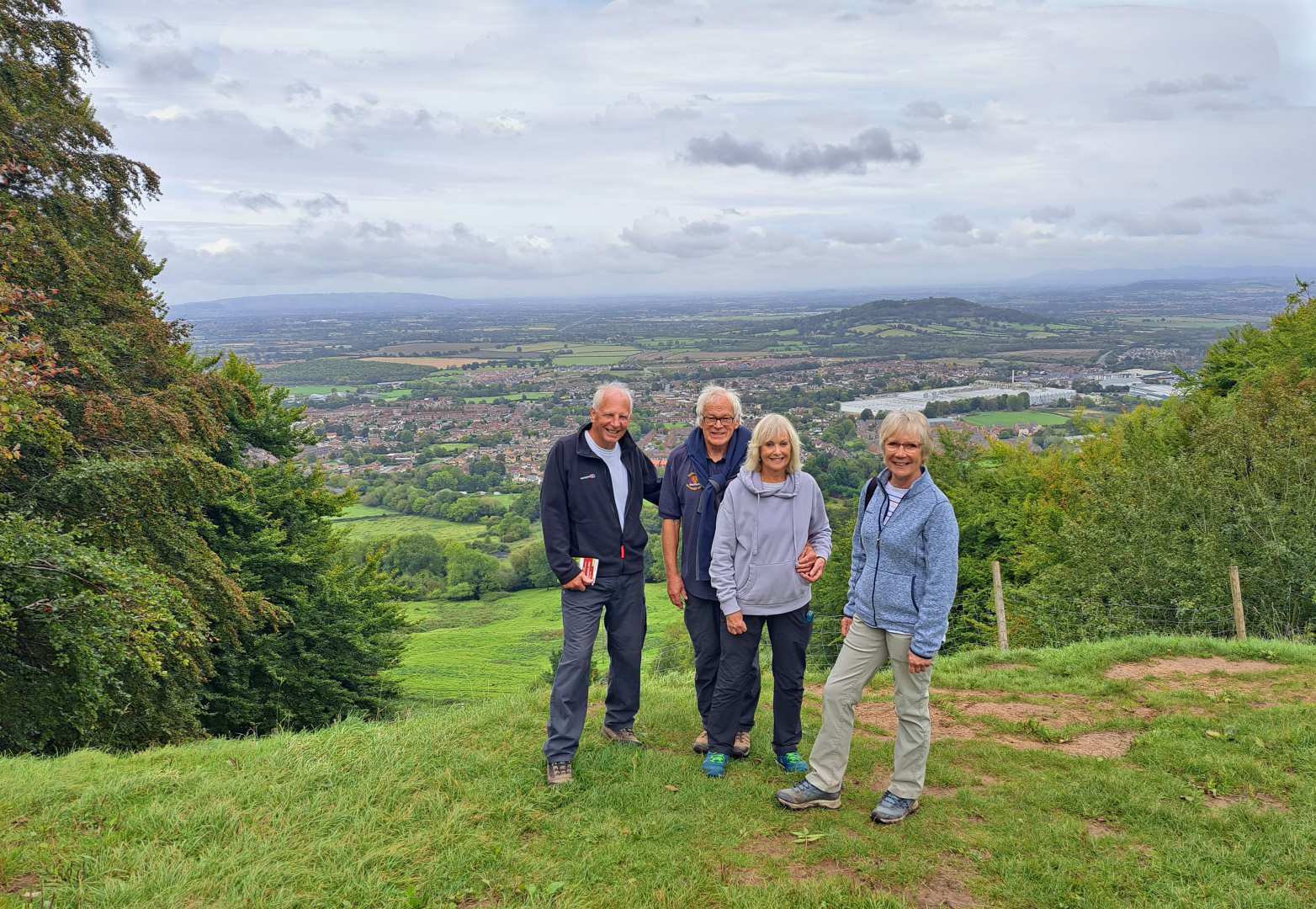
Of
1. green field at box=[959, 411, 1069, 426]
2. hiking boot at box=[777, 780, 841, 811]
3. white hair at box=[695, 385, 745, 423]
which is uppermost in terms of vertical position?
white hair at box=[695, 385, 745, 423]

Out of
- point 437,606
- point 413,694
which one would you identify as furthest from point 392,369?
point 413,694

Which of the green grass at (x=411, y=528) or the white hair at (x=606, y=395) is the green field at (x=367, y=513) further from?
the white hair at (x=606, y=395)

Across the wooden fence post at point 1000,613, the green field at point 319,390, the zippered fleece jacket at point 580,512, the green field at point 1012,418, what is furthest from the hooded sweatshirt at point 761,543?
the green field at point 319,390

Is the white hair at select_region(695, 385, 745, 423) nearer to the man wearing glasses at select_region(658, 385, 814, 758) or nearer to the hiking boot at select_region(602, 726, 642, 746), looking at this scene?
the man wearing glasses at select_region(658, 385, 814, 758)

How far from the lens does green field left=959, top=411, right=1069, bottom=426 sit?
61406mm

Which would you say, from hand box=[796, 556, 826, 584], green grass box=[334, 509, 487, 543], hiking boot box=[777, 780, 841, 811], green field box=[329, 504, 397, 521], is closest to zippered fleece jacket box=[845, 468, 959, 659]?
hand box=[796, 556, 826, 584]

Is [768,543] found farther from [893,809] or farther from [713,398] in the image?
[893,809]

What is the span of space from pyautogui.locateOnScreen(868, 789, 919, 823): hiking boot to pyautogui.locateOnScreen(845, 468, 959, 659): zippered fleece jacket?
3.08 feet

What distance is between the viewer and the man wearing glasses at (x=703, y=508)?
478 cm

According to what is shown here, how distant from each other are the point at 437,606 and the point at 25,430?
46.4 meters

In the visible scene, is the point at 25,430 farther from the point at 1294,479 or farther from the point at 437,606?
the point at 437,606

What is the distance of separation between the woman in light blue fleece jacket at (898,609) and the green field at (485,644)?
76.1 feet

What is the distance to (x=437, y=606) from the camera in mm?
52000

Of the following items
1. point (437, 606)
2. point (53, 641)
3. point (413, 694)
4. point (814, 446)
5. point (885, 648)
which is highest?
point (885, 648)
